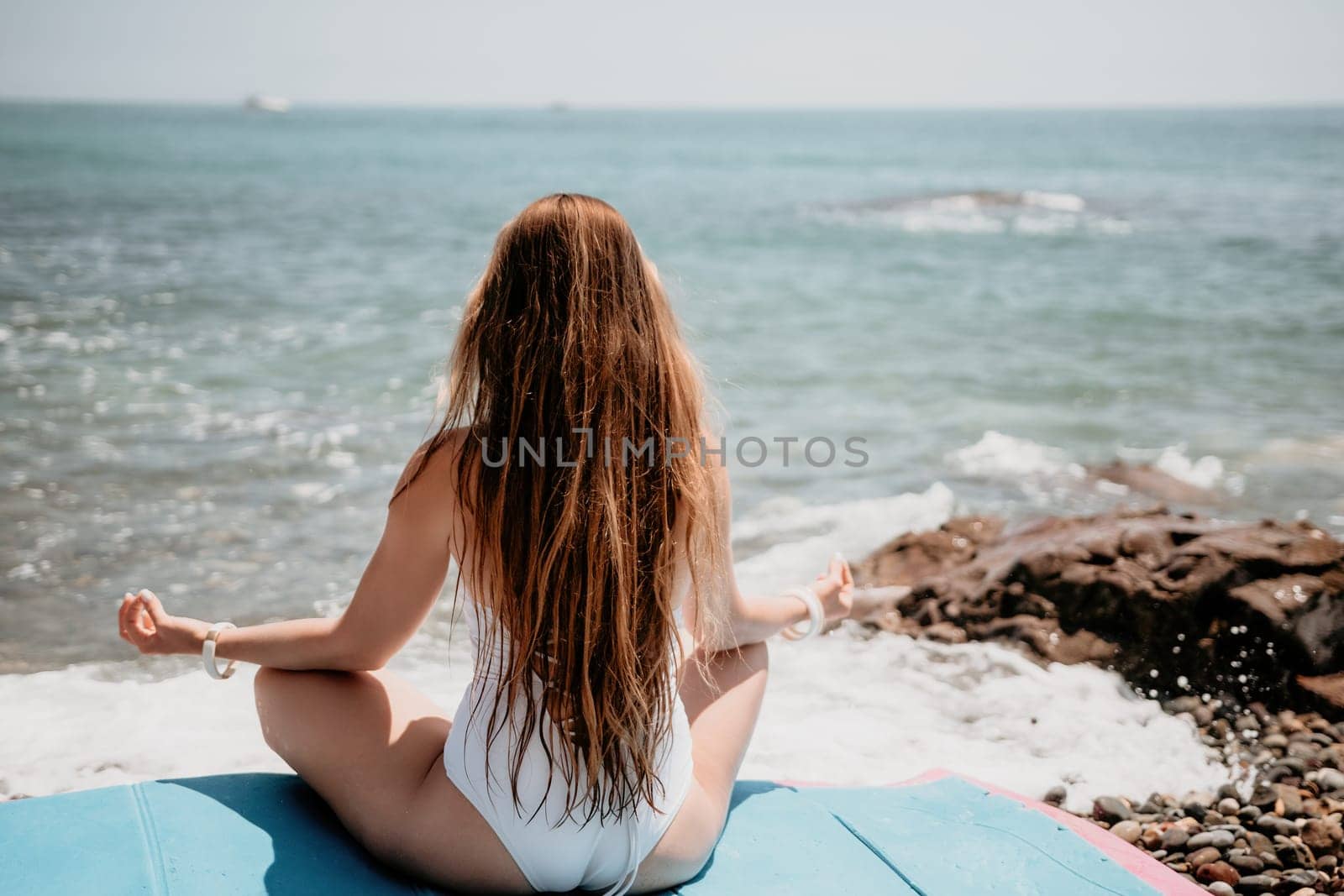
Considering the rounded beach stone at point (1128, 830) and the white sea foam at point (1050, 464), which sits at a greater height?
the white sea foam at point (1050, 464)

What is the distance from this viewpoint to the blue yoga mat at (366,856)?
2.18 meters

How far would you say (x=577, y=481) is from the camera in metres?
2.00

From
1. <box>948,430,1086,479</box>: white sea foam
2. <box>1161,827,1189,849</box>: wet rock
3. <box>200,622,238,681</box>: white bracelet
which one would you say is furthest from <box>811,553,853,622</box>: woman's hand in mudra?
<box>948,430,1086,479</box>: white sea foam

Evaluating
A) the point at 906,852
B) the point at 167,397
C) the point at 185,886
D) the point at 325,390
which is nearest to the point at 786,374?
the point at 325,390

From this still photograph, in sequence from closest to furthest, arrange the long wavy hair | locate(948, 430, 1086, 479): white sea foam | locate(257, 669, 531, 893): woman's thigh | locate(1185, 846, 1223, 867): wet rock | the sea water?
1. the long wavy hair
2. locate(257, 669, 531, 893): woman's thigh
3. locate(1185, 846, 1223, 867): wet rock
4. the sea water
5. locate(948, 430, 1086, 479): white sea foam

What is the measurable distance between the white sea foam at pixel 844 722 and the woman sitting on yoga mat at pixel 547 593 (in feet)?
4.56

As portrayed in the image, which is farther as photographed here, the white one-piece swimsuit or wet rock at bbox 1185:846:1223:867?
wet rock at bbox 1185:846:1223:867

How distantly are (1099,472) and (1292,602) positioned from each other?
346 cm

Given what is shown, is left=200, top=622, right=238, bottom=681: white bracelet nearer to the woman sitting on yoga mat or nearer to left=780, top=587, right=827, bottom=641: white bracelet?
the woman sitting on yoga mat

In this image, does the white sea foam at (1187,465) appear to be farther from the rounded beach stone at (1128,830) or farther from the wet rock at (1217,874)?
the wet rock at (1217,874)

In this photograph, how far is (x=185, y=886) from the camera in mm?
2125

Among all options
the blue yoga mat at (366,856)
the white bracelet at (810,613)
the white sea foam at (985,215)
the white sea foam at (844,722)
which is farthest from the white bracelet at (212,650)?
the white sea foam at (985,215)

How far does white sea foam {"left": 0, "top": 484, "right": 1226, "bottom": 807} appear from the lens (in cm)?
356

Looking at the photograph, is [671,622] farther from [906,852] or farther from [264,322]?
[264,322]
